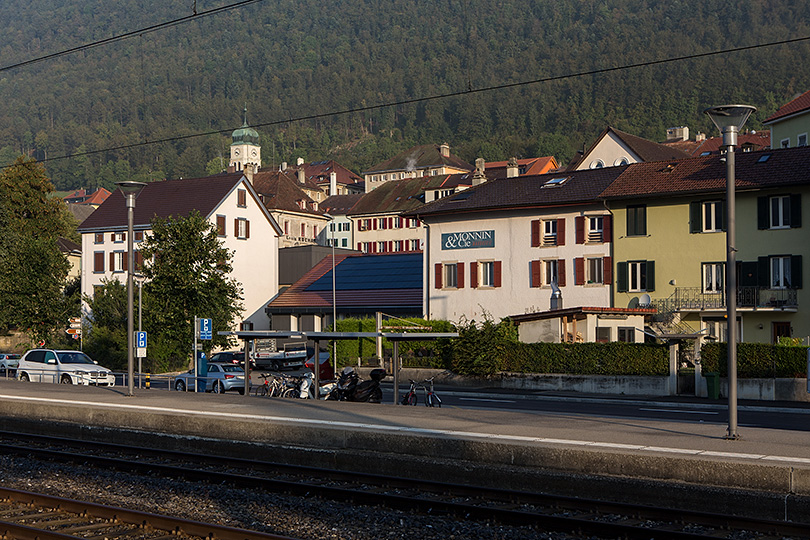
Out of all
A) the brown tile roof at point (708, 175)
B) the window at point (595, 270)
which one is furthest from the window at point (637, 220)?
the window at point (595, 270)

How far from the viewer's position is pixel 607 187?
50156 mm

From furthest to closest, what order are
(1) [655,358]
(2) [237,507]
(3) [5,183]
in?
(3) [5,183] < (1) [655,358] < (2) [237,507]

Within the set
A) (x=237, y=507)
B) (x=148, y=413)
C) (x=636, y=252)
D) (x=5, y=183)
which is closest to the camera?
(x=237, y=507)

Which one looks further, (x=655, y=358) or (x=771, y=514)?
(x=655, y=358)

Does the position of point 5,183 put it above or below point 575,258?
above

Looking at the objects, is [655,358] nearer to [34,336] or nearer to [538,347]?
[538,347]

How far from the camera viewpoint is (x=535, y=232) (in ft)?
170

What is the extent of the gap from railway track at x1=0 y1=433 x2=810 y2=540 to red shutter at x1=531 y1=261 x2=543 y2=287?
35.1 m

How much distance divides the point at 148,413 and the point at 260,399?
6.02 meters

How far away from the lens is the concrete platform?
13164 millimetres

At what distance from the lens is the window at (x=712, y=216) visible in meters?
45.8

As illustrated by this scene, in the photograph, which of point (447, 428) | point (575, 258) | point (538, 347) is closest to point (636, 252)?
point (575, 258)

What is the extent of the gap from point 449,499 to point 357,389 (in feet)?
42.5

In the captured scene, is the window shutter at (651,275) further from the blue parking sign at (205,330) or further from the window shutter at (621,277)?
the blue parking sign at (205,330)
